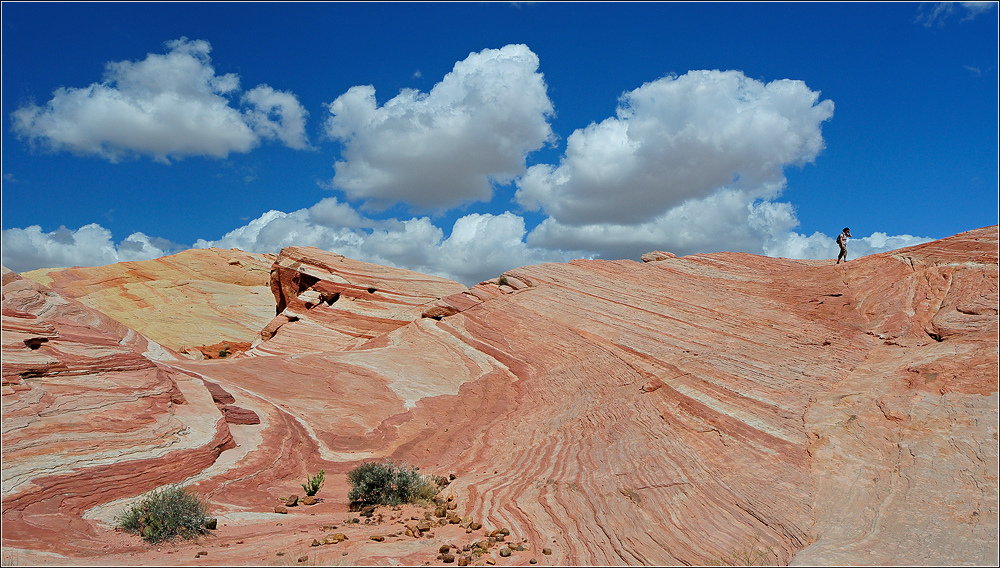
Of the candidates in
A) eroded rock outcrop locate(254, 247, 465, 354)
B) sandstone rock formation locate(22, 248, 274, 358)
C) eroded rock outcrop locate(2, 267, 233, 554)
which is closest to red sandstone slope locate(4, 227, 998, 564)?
eroded rock outcrop locate(2, 267, 233, 554)

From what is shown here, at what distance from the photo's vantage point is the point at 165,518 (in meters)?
10.7

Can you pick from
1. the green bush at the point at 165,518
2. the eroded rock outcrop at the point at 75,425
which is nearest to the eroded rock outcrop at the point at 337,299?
the eroded rock outcrop at the point at 75,425

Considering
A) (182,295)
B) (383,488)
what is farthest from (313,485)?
(182,295)

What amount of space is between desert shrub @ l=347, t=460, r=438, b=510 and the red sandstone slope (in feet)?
1.99

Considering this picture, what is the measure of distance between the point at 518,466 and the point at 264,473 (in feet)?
22.9

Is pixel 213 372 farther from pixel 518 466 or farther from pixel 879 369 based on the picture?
pixel 879 369

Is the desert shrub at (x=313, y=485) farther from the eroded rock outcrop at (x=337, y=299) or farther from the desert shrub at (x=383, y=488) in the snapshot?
the eroded rock outcrop at (x=337, y=299)

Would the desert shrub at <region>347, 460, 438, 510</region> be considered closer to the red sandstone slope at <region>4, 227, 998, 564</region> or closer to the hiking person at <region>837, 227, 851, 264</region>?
the red sandstone slope at <region>4, 227, 998, 564</region>

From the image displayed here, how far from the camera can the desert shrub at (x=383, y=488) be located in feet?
46.3

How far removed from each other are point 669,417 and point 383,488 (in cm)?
861

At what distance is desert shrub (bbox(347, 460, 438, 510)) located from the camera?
46.3ft

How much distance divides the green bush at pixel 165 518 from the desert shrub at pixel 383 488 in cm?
371

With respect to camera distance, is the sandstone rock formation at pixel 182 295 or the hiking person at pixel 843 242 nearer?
the hiking person at pixel 843 242

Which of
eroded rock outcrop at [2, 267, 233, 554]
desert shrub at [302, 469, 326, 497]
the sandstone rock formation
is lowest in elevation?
desert shrub at [302, 469, 326, 497]
